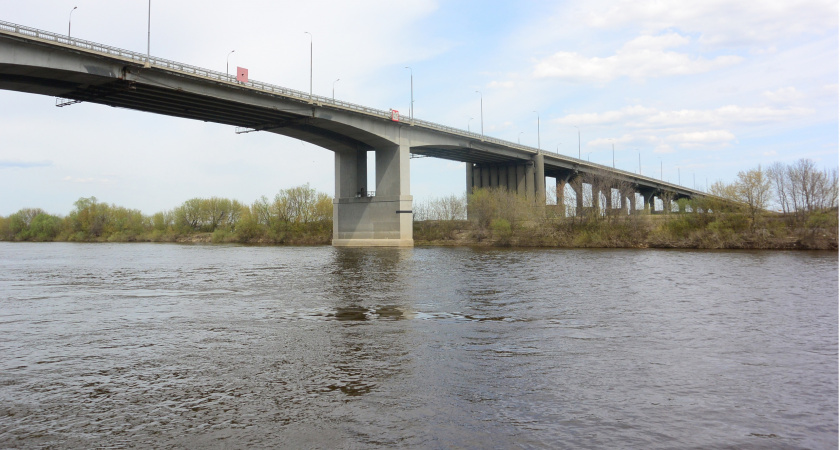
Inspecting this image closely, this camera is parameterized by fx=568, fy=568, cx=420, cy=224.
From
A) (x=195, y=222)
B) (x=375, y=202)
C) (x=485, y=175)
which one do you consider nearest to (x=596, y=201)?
(x=375, y=202)

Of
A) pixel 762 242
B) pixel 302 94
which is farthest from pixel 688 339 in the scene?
pixel 302 94

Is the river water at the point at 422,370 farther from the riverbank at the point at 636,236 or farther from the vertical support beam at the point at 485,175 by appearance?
the vertical support beam at the point at 485,175

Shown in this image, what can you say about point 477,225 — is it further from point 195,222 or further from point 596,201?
point 195,222

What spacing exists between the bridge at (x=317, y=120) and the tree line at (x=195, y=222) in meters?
13.4

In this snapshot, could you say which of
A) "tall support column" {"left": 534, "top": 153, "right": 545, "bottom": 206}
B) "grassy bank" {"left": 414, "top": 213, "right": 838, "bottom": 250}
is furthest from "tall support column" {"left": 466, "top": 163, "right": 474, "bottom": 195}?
"grassy bank" {"left": 414, "top": 213, "right": 838, "bottom": 250}

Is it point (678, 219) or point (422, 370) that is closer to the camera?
point (422, 370)

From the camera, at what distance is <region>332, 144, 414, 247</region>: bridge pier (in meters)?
73.9

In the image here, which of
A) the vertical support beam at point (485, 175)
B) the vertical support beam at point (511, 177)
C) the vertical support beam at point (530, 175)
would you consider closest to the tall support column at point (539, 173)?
the vertical support beam at point (530, 175)

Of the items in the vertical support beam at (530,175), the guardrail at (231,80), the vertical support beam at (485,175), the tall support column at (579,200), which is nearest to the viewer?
the guardrail at (231,80)

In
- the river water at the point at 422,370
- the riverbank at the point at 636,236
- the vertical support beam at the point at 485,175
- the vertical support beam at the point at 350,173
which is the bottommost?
the river water at the point at 422,370

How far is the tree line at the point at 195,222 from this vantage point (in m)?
91.4

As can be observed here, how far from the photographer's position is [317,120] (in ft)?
210

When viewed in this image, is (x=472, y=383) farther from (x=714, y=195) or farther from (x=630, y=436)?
(x=714, y=195)

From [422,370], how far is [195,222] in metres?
111
